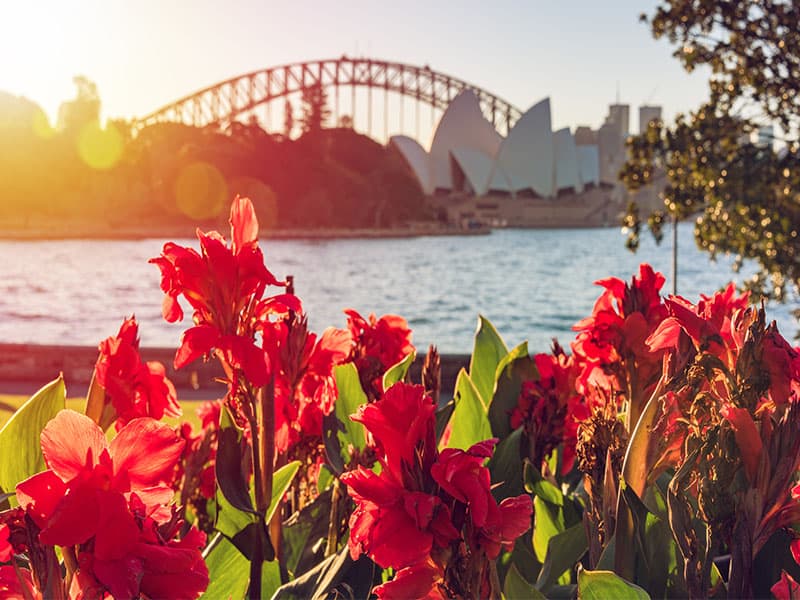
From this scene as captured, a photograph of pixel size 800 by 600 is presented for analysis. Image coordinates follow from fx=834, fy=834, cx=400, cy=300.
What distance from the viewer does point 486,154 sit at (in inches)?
1688

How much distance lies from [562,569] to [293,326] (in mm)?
440

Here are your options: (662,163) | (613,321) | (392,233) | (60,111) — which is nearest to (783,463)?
(613,321)

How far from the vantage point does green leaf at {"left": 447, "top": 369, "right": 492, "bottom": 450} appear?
1.13 metres

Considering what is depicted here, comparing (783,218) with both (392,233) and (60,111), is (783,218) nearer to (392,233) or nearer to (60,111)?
(392,233)

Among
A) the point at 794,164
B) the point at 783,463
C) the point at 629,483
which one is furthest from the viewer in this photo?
the point at 794,164

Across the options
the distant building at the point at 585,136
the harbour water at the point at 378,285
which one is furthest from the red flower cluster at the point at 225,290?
the distant building at the point at 585,136

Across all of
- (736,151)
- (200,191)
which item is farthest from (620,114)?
(736,151)

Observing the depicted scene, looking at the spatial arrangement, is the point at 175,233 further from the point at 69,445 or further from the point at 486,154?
the point at 69,445

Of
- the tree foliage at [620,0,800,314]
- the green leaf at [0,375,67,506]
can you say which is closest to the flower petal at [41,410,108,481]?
the green leaf at [0,375,67,506]

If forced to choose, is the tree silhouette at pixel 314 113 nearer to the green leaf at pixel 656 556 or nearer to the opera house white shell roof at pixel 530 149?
the opera house white shell roof at pixel 530 149

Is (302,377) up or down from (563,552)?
up

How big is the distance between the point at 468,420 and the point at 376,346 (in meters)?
0.17

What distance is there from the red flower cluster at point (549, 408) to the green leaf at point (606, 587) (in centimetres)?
59

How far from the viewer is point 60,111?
135 ft
